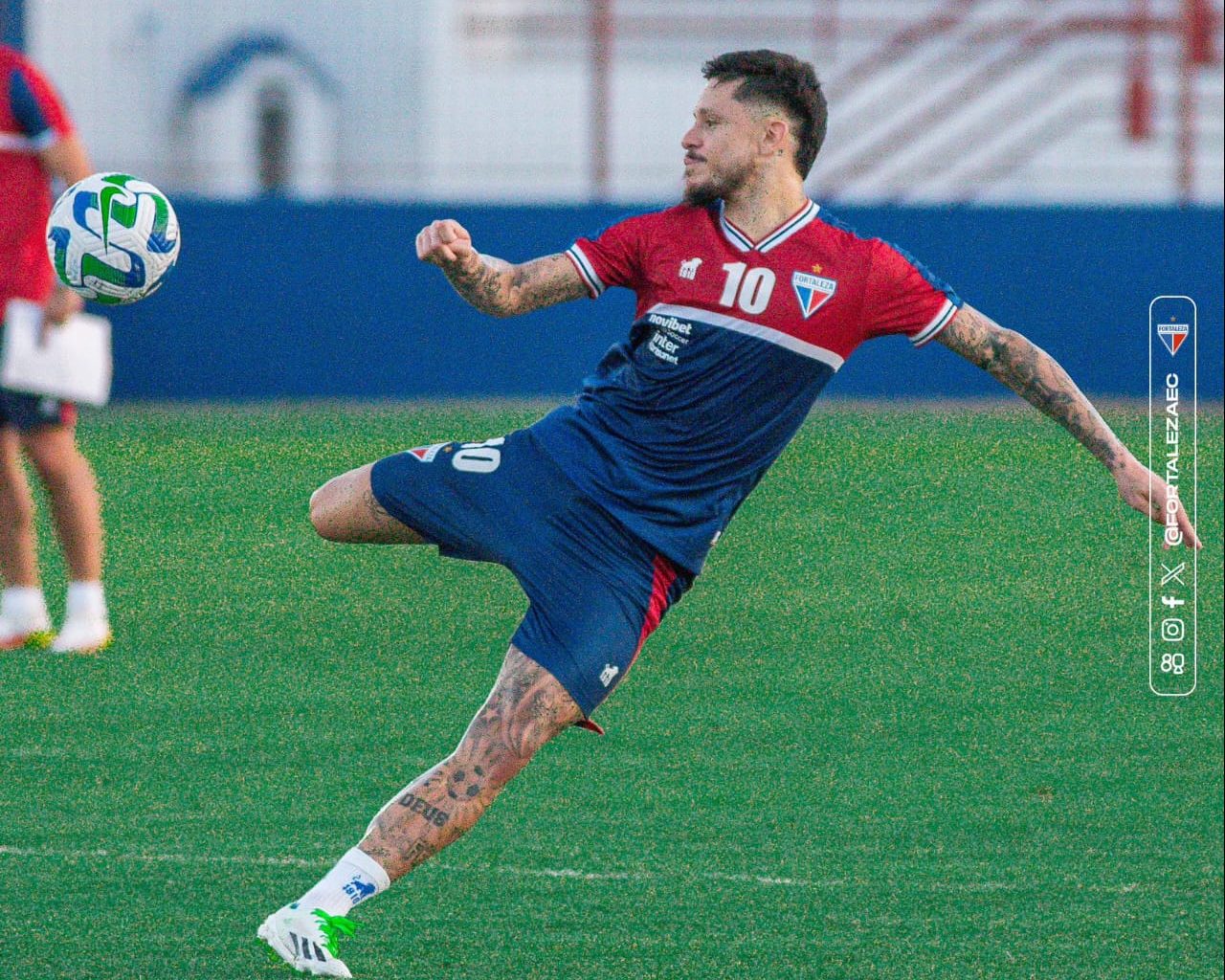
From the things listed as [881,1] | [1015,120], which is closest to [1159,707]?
[1015,120]

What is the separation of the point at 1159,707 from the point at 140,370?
11.0m

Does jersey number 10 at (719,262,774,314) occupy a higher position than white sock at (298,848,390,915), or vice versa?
jersey number 10 at (719,262,774,314)

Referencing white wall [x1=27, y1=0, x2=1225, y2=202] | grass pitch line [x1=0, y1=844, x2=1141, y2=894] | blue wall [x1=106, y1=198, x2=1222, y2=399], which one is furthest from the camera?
white wall [x1=27, y1=0, x2=1225, y2=202]

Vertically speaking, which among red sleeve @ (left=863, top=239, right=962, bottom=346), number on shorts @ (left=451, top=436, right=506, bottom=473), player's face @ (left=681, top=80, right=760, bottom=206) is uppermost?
player's face @ (left=681, top=80, right=760, bottom=206)

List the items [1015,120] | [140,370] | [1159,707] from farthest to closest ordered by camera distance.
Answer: [1015,120]
[140,370]
[1159,707]

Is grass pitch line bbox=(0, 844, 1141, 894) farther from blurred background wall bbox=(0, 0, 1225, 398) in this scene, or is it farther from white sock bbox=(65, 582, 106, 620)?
blurred background wall bbox=(0, 0, 1225, 398)

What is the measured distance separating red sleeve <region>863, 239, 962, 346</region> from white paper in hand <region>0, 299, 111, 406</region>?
3.61m

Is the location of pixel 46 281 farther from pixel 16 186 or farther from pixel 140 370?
pixel 140 370

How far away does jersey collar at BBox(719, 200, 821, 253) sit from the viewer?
4.82 metres

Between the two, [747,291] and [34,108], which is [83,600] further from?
[747,291]

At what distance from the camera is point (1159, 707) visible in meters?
7.11

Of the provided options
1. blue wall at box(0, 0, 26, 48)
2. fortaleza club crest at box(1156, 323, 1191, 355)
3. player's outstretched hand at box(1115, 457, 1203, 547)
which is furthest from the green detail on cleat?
blue wall at box(0, 0, 26, 48)

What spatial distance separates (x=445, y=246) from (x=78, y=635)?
3.69 metres

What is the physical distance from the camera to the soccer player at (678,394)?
15.5ft
